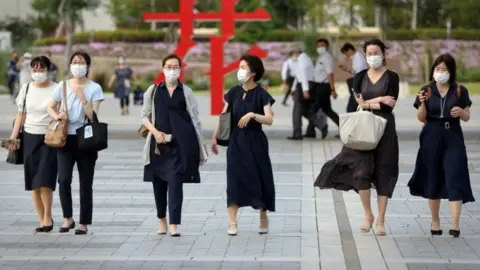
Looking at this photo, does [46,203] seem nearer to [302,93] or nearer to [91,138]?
[91,138]

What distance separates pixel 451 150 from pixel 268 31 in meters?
47.9

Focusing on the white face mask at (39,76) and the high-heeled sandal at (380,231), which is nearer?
the high-heeled sandal at (380,231)

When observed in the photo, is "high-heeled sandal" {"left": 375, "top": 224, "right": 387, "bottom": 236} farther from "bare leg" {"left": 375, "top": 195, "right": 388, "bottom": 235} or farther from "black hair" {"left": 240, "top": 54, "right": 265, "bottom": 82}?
"black hair" {"left": 240, "top": 54, "right": 265, "bottom": 82}

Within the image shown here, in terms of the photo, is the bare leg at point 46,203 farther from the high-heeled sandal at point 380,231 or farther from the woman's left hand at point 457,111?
the woman's left hand at point 457,111

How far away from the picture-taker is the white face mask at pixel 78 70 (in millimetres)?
12344

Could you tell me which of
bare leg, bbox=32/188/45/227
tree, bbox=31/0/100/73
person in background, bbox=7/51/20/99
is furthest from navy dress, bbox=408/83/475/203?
tree, bbox=31/0/100/73

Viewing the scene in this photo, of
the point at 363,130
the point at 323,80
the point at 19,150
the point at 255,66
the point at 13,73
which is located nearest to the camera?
the point at 363,130

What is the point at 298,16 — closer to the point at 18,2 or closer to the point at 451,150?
the point at 18,2

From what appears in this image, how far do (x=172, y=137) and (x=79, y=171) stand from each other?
34.8 inches

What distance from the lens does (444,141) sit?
12281 millimetres

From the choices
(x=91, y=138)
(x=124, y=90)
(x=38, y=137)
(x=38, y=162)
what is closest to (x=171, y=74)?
(x=91, y=138)

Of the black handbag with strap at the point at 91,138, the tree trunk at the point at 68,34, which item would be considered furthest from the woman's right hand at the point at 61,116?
the tree trunk at the point at 68,34

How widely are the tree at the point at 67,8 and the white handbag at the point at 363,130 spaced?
44.0m

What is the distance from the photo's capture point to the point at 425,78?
2226 inches
